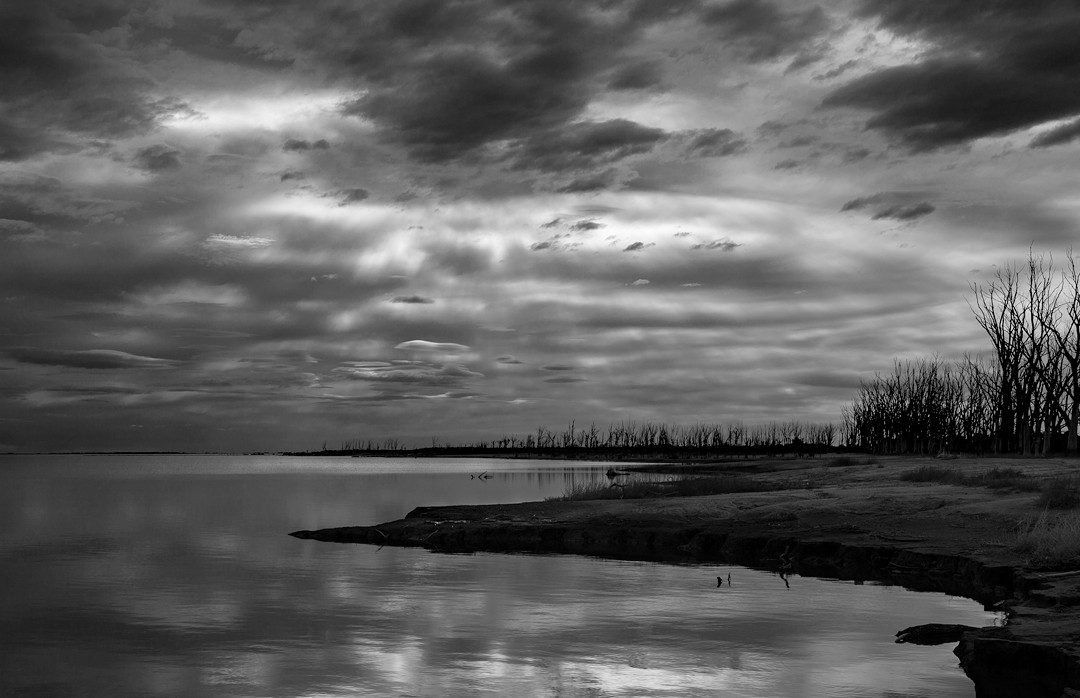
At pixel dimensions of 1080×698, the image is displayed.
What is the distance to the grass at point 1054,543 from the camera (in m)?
20.7

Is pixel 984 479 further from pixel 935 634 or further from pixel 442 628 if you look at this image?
pixel 442 628

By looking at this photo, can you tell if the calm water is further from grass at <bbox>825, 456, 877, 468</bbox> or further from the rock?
grass at <bbox>825, 456, 877, 468</bbox>

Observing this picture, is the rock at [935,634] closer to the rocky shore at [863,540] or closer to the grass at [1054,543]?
the rocky shore at [863,540]

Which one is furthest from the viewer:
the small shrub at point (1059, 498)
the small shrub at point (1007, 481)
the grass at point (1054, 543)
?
the small shrub at point (1007, 481)

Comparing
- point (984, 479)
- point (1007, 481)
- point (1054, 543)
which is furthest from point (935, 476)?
point (1054, 543)

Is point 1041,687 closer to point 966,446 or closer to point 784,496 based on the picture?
point 784,496

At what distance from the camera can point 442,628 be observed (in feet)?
63.6

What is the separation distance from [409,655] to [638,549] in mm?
15833

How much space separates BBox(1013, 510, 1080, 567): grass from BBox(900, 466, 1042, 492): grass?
12255 mm

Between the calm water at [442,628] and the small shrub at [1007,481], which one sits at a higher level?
the small shrub at [1007,481]

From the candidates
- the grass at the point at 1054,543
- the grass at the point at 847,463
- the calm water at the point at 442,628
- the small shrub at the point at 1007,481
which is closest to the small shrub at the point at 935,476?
the small shrub at the point at 1007,481

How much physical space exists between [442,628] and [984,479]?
30525 mm

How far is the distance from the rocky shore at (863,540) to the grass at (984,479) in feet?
3.01

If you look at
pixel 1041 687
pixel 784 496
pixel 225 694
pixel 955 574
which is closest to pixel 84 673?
pixel 225 694
